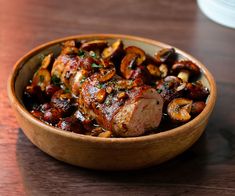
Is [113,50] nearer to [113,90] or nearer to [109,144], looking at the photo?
[113,90]

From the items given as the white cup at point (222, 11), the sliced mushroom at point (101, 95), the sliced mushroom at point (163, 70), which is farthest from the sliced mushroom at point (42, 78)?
the white cup at point (222, 11)

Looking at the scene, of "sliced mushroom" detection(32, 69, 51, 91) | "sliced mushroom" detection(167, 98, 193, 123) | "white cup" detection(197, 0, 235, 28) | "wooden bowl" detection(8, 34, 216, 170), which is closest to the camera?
"wooden bowl" detection(8, 34, 216, 170)

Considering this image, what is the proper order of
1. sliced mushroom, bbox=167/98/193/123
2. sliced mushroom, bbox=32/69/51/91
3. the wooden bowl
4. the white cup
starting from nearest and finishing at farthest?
the wooden bowl < sliced mushroom, bbox=167/98/193/123 < sliced mushroom, bbox=32/69/51/91 < the white cup

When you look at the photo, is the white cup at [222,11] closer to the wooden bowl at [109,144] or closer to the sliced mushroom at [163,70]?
the sliced mushroom at [163,70]

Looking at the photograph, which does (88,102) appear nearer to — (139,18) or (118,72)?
(118,72)

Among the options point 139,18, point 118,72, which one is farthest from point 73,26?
point 118,72

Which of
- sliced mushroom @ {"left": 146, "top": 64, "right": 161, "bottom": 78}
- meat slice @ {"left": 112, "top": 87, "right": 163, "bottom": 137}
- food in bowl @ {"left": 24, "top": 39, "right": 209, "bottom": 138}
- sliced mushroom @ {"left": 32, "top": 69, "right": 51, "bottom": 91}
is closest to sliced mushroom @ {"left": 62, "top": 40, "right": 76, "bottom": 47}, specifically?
food in bowl @ {"left": 24, "top": 39, "right": 209, "bottom": 138}

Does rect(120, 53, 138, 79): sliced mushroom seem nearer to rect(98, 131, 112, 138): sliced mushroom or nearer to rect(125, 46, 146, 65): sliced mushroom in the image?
rect(125, 46, 146, 65): sliced mushroom

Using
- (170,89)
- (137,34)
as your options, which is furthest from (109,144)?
(137,34)
